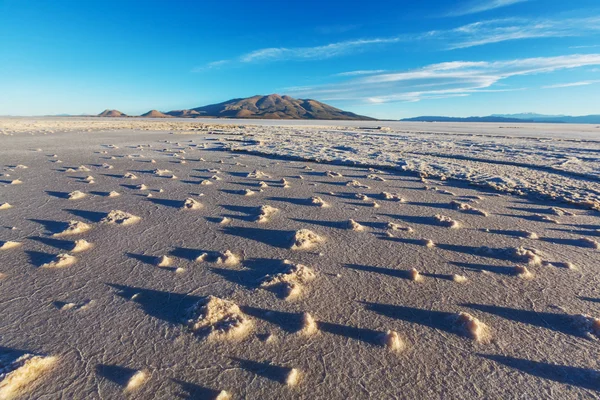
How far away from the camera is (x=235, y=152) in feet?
58.3

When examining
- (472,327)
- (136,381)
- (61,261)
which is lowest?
(136,381)

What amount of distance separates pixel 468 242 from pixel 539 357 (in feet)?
8.90

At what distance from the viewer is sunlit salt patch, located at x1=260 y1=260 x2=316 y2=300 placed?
12.4 ft

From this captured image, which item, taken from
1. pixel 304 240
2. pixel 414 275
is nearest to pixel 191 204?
pixel 304 240

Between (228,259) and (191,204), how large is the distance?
3.12m

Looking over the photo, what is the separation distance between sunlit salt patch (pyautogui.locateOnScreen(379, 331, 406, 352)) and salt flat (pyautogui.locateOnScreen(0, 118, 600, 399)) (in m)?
0.01

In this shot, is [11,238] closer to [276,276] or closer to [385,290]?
[276,276]

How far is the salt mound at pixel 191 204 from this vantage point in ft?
23.3

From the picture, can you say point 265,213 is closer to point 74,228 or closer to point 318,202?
point 318,202

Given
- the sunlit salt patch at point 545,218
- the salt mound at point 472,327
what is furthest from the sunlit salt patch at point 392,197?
the salt mound at point 472,327

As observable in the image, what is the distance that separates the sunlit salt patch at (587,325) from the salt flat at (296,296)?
0.02m

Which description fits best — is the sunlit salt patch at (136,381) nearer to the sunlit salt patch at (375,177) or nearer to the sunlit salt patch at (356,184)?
the sunlit salt patch at (356,184)

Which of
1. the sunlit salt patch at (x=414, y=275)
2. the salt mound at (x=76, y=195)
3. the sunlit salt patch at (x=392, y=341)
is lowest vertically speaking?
the sunlit salt patch at (x=392, y=341)

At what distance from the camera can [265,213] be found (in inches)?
263
